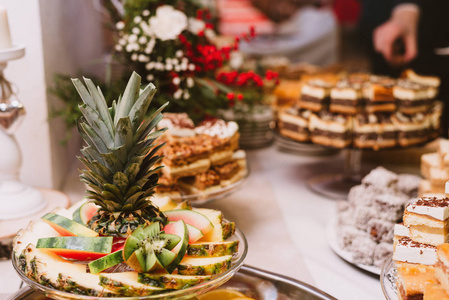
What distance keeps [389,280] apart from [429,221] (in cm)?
17

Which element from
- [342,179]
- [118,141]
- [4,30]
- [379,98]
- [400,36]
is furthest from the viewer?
[400,36]

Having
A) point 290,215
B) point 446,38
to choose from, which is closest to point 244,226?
point 290,215

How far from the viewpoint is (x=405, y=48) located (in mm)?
2945

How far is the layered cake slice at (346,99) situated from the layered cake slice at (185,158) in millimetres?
670

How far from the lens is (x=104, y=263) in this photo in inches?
39.3

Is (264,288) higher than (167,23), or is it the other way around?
(167,23)

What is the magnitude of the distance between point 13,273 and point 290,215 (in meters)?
0.96

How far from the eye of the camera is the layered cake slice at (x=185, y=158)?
163 cm

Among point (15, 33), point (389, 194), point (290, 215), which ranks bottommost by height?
point (290, 215)

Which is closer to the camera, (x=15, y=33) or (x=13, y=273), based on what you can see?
(x=13, y=273)

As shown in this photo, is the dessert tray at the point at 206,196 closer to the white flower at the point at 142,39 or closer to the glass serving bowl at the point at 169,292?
the glass serving bowl at the point at 169,292

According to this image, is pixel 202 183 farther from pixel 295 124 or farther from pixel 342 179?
pixel 342 179

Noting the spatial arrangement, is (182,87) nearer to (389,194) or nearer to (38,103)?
(38,103)

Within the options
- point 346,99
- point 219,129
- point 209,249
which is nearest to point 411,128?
point 346,99
